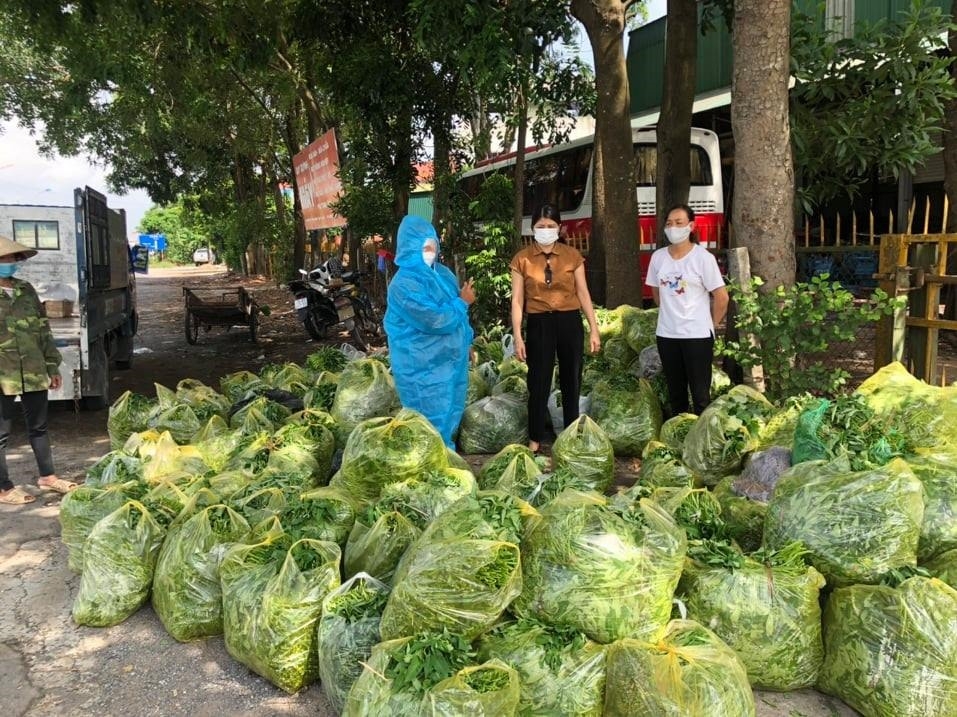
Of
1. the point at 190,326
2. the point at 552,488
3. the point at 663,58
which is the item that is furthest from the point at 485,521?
the point at 663,58

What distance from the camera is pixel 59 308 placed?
6297mm

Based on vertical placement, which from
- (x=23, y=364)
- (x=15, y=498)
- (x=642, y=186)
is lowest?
(x=15, y=498)

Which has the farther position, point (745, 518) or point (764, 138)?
point (764, 138)

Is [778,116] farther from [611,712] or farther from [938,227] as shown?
[938,227]

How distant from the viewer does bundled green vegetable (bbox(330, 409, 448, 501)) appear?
322 cm

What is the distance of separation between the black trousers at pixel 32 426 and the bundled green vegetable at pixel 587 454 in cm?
328

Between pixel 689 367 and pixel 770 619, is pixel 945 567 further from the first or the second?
pixel 689 367

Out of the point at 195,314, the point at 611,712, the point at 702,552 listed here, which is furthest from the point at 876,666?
the point at 195,314

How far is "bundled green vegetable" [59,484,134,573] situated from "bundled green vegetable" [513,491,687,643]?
7.00 ft

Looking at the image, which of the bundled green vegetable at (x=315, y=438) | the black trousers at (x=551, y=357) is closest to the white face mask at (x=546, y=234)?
the black trousers at (x=551, y=357)

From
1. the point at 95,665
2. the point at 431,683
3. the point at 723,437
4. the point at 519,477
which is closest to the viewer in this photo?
the point at 431,683

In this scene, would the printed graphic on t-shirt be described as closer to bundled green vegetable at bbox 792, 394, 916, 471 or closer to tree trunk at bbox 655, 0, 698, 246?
bundled green vegetable at bbox 792, 394, 916, 471

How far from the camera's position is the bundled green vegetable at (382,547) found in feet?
8.63

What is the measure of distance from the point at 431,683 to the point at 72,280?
19.8ft
